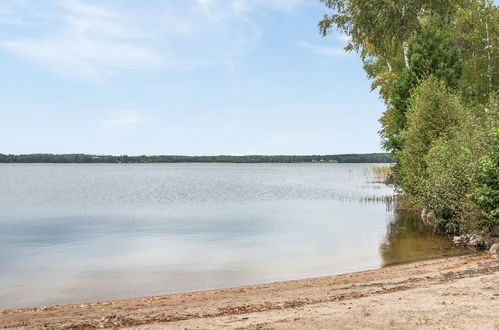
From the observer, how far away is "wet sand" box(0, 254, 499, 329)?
9.11 metres

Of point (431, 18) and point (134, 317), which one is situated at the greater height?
point (431, 18)

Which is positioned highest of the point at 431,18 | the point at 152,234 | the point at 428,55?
the point at 431,18

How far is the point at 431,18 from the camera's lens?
1423 inches

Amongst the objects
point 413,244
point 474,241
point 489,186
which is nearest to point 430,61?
point 413,244

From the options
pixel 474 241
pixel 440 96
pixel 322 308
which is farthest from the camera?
pixel 440 96

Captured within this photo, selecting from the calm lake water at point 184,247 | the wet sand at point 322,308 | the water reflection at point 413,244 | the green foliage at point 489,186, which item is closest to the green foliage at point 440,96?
the green foliage at point 489,186

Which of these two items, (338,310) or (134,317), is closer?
(338,310)

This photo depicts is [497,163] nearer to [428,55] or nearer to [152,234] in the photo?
[428,55]

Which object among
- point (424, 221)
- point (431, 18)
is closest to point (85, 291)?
point (424, 221)

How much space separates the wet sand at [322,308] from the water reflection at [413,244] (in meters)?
5.70

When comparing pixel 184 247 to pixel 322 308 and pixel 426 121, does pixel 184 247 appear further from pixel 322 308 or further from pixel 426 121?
pixel 426 121

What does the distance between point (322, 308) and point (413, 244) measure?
53.4ft

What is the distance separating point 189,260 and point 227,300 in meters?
9.40

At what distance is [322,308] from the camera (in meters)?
10.4
